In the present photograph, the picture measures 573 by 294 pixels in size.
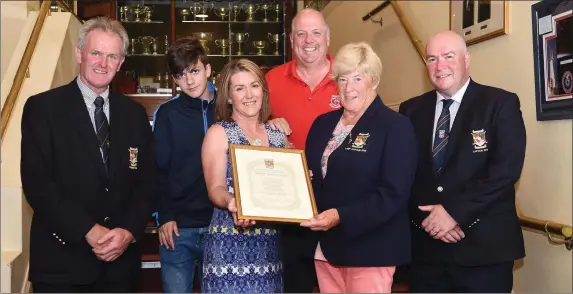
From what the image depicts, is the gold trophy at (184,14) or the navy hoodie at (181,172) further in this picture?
the gold trophy at (184,14)

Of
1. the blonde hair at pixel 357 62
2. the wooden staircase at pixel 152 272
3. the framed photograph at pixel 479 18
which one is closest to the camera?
the blonde hair at pixel 357 62

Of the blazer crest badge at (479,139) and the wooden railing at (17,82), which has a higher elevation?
the wooden railing at (17,82)

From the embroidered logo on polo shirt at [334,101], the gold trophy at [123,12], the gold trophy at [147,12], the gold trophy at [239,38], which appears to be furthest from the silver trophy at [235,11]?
the embroidered logo on polo shirt at [334,101]

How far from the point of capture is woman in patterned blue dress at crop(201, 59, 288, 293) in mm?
2527

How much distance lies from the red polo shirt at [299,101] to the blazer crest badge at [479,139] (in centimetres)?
79

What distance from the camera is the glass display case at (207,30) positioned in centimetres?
757

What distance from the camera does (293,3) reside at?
790 centimetres

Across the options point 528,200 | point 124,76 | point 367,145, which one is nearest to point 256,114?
point 367,145

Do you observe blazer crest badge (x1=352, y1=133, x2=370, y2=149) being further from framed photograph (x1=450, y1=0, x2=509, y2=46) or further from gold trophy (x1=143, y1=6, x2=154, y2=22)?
gold trophy (x1=143, y1=6, x2=154, y2=22)

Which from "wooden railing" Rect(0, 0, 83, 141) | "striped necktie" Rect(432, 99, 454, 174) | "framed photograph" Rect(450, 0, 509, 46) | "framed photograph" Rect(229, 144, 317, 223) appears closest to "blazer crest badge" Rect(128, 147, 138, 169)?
"framed photograph" Rect(229, 144, 317, 223)

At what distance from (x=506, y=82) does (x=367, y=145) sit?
1.66m

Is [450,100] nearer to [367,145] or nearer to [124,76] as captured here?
[367,145]

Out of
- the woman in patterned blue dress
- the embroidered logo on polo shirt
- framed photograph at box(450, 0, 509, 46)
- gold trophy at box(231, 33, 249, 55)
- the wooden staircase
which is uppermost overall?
gold trophy at box(231, 33, 249, 55)

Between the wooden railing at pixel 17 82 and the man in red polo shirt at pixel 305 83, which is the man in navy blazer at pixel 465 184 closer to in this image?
the man in red polo shirt at pixel 305 83
